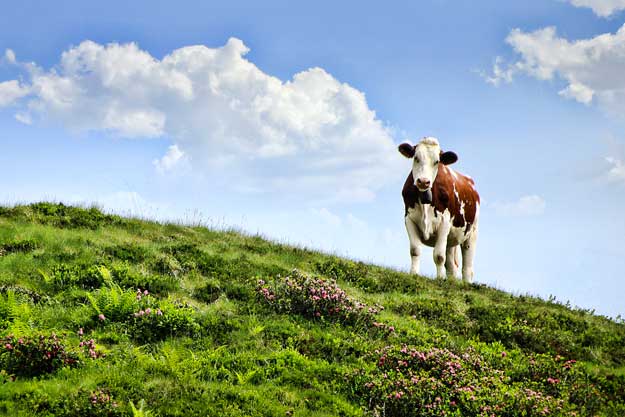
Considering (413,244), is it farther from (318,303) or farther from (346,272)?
(318,303)

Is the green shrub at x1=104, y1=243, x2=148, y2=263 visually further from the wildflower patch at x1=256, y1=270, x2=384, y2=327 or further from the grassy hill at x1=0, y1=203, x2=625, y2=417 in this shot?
the wildflower patch at x1=256, y1=270, x2=384, y2=327

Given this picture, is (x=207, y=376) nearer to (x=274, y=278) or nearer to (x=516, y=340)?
(x=274, y=278)

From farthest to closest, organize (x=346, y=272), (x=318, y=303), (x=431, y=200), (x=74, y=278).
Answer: (x=431, y=200)
(x=346, y=272)
(x=74, y=278)
(x=318, y=303)

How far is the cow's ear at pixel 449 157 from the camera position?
19391mm

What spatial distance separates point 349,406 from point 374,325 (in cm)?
345

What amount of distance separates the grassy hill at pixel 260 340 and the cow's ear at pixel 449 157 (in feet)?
15.1

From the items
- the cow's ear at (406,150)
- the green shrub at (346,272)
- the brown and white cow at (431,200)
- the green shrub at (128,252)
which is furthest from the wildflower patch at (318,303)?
the cow's ear at (406,150)

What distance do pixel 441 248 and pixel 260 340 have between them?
9813mm

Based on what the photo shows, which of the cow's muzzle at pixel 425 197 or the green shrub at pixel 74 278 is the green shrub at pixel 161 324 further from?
the cow's muzzle at pixel 425 197

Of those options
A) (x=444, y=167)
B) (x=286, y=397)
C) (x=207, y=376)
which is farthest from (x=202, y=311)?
(x=444, y=167)

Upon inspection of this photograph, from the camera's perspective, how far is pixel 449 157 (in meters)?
19.5

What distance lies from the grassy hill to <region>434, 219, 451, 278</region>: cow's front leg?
7.36 ft

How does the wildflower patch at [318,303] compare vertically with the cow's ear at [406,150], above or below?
below

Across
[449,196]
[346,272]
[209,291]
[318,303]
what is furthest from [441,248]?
[209,291]
